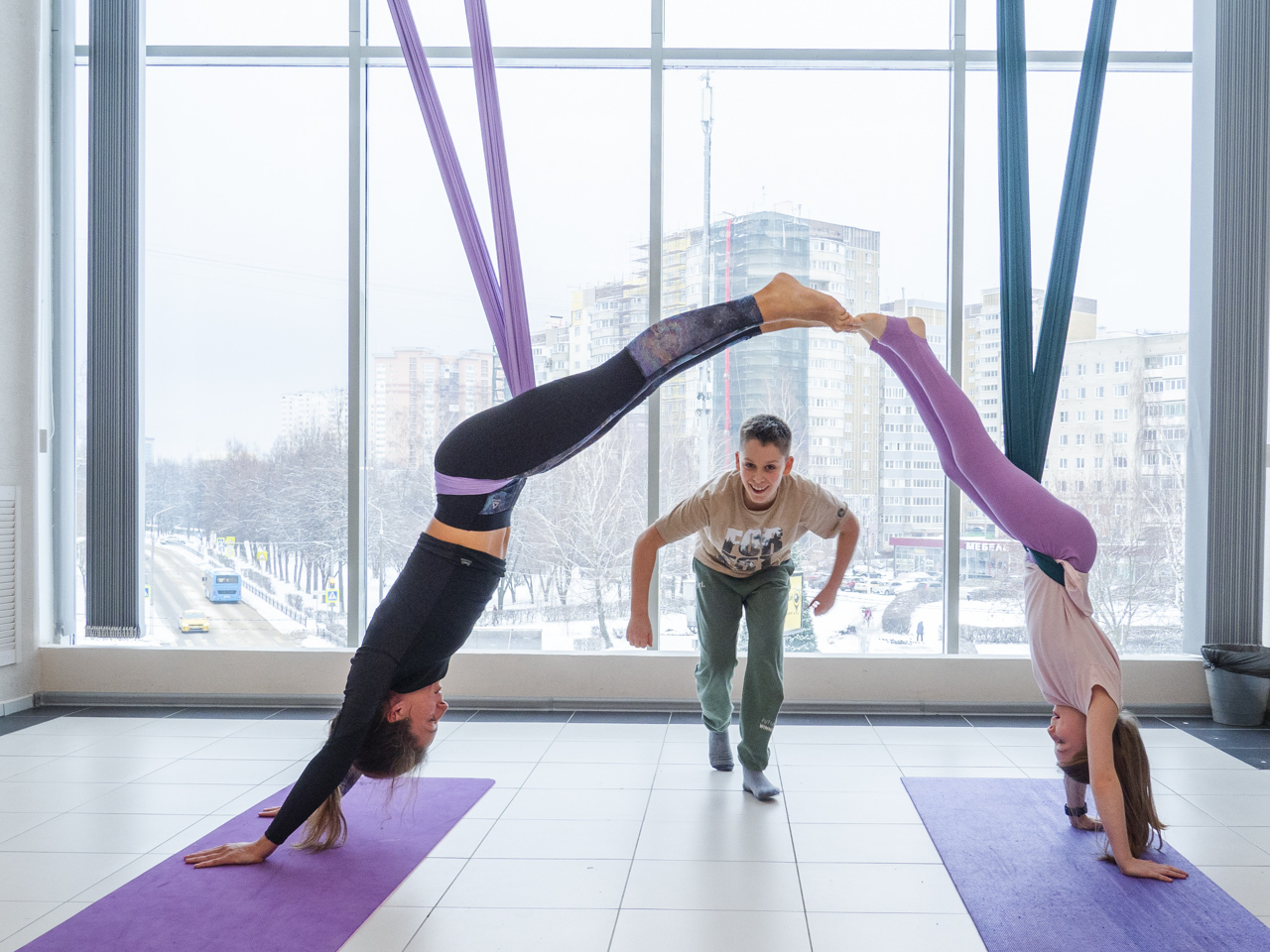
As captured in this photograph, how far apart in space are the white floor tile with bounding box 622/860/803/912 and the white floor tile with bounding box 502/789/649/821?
17.8 inches

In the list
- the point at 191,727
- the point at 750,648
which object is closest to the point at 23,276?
the point at 191,727

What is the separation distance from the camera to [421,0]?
16.1 feet

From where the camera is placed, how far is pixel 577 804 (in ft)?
10.6

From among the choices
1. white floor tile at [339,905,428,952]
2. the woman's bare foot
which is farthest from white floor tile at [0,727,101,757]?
the woman's bare foot

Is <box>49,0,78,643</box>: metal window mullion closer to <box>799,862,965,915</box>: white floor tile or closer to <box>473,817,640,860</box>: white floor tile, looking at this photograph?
<box>473,817,640,860</box>: white floor tile

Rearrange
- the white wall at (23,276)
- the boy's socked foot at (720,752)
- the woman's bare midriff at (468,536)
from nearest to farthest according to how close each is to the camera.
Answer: the woman's bare midriff at (468,536) < the boy's socked foot at (720,752) < the white wall at (23,276)

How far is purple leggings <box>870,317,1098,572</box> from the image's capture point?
272 cm

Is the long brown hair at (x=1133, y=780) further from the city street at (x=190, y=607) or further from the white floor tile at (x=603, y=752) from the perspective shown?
the city street at (x=190, y=607)

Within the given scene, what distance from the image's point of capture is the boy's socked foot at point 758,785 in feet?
10.7

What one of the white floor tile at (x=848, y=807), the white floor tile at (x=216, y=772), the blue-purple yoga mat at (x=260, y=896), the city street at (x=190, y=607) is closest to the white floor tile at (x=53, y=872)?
the blue-purple yoga mat at (x=260, y=896)

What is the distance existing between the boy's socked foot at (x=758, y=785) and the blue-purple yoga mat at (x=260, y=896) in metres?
1.03

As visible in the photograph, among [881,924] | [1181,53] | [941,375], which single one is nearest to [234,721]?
[881,924]

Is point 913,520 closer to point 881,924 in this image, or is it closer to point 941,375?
point 941,375

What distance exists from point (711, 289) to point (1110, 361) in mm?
2153
